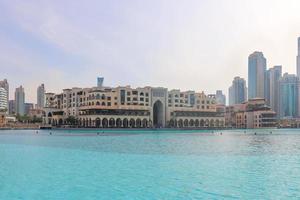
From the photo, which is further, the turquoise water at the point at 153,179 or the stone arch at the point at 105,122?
the stone arch at the point at 105,122

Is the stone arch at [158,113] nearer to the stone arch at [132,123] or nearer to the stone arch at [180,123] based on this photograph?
the stone arch at [180,123]

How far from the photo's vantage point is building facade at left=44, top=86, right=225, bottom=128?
468 feet

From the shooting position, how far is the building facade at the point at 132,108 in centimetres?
14262

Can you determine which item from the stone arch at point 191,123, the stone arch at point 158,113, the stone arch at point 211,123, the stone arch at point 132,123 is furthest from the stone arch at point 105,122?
the stone arch at point 211,123

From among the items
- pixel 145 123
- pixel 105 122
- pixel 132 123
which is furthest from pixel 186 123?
pixel 105 122

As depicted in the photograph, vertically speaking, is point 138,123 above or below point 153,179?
above

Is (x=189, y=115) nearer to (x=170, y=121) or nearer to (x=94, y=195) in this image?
(x=170, y=121)

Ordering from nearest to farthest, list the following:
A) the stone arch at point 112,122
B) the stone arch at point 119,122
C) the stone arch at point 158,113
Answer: the stone arch at point 112,122
the stone arch at point 119,122
the stone arch at point 158,113

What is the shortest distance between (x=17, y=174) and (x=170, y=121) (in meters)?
132

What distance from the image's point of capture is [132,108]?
146 meters

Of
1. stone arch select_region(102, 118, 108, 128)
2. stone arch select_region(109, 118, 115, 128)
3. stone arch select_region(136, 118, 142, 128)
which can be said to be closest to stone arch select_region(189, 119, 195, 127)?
stone arch select_region(136, 118, 142, 128)

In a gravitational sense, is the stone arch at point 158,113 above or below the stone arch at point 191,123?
above

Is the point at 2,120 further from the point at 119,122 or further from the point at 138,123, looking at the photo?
the point at 138,123

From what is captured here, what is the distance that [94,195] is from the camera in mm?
18172
